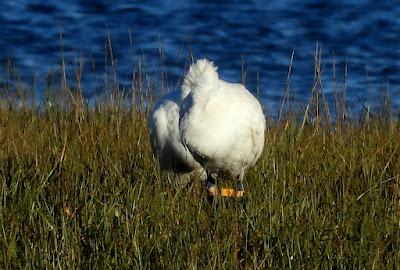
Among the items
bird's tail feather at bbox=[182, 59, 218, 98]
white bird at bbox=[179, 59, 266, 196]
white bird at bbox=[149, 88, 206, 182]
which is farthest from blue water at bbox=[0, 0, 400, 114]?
bird's tail feather at bbox=[182, 59, 218, 98]

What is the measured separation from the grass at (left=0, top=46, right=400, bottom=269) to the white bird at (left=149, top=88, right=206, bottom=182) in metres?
0.09

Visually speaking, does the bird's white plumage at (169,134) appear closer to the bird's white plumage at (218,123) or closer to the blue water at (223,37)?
the bird's white plumage at (218,123)

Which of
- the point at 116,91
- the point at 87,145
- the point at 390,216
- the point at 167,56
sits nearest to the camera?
the point at 390,216

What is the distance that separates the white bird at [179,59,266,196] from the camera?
566 centimetres

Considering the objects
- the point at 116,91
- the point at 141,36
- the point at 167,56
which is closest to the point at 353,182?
the point at 116,91

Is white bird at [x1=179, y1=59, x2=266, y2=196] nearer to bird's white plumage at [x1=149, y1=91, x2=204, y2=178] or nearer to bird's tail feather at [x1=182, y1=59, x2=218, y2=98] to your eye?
bird's tail feather at [x1=182, y1=59, x2=218, y2=98]

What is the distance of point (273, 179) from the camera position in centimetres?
536

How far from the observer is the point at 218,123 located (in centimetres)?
576

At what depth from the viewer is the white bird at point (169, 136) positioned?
6305mm

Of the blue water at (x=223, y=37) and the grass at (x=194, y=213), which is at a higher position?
the grass at (x=194, y=213)

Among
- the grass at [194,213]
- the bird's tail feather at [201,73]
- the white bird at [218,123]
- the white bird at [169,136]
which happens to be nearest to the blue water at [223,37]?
the white bird at [169,136]

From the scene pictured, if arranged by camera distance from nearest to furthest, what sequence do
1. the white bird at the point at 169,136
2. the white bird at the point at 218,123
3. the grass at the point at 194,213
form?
1. the grass at the point at 194,213
2. the white bird at the point at 218,123
3. the white bird at the point at 169,136

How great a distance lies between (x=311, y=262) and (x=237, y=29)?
1035cm

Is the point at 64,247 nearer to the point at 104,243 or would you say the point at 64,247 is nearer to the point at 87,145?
the point at 104,243
